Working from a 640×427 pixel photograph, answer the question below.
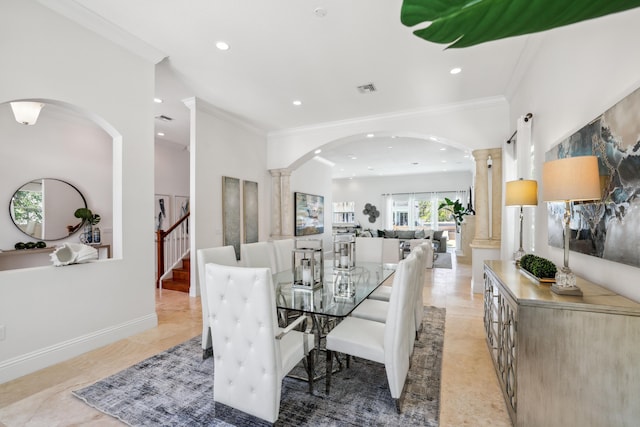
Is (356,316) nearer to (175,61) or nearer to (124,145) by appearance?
(124,145)

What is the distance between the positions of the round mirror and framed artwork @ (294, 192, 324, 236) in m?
4.22

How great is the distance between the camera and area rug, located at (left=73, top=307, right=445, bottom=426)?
6.39 feet

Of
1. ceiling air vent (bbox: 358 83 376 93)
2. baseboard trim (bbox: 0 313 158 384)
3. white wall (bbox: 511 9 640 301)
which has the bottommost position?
baseboard trim (bbox: 0 313 158 384)

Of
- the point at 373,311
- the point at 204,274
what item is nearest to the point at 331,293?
the point at 373,311

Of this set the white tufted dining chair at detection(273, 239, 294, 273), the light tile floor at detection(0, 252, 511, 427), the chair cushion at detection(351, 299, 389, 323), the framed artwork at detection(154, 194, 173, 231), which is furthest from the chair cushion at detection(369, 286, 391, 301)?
the framed artwork at detection(154, 194, 173, 231)

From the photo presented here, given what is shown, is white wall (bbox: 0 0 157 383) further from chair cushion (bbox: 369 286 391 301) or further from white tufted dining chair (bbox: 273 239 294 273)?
chair cushion (bbox: 369 286 391 301)

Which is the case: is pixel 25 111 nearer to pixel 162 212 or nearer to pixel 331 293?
pixel 162 212

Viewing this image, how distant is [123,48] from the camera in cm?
317

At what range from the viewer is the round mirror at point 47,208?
169 inches

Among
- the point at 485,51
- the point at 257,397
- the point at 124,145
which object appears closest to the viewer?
the point at 257,397

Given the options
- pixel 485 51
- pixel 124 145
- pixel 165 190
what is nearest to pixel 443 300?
pixel 485 51

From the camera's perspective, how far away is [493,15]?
1.07 feet

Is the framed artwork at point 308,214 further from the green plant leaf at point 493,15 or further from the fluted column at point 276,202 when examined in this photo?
the green plant leaf at point 493,15

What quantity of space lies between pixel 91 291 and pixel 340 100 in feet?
13.0
